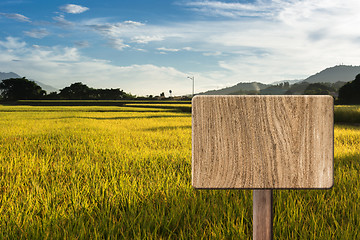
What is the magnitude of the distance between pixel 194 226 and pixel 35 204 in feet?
4.26

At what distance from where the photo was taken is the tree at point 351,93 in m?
36.3

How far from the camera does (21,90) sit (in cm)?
6153

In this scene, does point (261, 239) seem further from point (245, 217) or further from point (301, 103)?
point (245, 217)

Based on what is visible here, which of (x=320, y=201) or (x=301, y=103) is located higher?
(x=301, y=103)

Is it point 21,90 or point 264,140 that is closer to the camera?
point 264,140

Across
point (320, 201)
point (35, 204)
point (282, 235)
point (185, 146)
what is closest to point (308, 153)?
point (282, 235)

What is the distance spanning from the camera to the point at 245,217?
2076 millimetres

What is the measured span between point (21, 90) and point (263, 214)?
6996 cm

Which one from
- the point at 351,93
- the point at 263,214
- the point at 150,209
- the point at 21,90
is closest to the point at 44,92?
the point at 21,90

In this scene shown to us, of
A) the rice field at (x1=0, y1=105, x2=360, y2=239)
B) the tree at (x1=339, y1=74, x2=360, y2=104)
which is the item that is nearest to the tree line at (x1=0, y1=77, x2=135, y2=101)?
the tree at (x1=339, y1=74, x2=360, y2=104)

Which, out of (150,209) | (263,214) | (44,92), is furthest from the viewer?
(44,92)

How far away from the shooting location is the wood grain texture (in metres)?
0.98

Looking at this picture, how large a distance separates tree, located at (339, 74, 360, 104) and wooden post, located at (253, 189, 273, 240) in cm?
4147

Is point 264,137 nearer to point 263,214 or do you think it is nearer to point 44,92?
point 263,214
